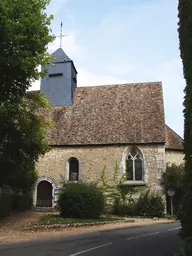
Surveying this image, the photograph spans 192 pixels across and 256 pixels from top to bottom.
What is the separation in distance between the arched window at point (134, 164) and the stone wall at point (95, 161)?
0.42 m

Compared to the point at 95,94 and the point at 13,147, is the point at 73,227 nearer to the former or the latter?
the point at 13,147

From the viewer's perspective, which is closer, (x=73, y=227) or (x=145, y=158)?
(x=73, y=227)

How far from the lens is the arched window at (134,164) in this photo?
75.9 ft

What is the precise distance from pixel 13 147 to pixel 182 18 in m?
10.6

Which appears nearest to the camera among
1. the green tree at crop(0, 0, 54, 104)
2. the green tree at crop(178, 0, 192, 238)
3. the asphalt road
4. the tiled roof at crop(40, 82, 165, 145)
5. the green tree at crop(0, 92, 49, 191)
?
the green tree at crop(178, 0, 192, 238)

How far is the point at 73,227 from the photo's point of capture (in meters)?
14.9

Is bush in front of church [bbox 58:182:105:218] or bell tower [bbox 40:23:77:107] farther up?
bell tower [bbox 40:23:77:107]

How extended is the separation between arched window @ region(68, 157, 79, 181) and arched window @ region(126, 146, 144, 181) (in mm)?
3776

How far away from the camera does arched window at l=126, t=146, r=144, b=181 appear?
2315cm

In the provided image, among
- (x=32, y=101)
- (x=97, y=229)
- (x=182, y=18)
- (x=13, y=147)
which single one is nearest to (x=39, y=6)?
(x=32, y=101)

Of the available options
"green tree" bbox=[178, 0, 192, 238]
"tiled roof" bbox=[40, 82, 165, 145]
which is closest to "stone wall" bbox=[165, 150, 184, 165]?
"tiled roof" bbox=[40, 82, 165, 145]

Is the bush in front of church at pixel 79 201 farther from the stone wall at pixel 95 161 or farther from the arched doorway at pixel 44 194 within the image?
the arched doorway at pixel 44 194

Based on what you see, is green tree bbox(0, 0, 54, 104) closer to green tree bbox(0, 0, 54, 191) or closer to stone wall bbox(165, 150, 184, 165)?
green tree bbox(0, 0, 54, 191)

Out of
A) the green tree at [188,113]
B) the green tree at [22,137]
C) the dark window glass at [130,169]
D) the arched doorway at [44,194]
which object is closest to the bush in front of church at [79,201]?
the green tree at [22,137]
